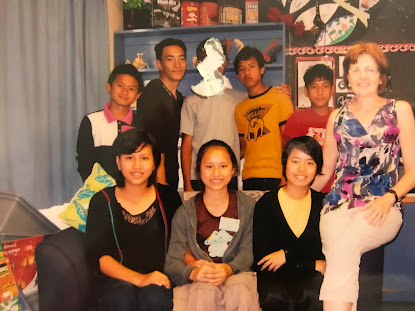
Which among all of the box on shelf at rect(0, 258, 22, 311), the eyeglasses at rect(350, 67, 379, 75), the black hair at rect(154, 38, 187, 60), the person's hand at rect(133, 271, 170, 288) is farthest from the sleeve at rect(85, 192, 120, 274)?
the eyeglasses at rect(350, 67, 379, 75)

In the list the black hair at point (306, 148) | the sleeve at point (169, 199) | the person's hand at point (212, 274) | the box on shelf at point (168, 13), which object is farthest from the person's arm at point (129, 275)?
the box on shelf at point (168, 13)

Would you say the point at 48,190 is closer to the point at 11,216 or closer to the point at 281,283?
the point at 11,216

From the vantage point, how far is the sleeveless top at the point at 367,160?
1492 millimetres

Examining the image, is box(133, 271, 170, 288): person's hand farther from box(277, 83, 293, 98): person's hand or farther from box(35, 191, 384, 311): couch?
box(277, 83, 293, 98): person's hand

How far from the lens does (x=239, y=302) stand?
4.84ft

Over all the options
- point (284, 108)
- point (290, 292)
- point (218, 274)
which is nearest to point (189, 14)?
point (284, 108)

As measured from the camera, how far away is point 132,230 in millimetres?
1611

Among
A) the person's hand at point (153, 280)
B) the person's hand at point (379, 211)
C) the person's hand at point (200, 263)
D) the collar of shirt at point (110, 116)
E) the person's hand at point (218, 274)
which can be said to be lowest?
the person's hand at point (153, 280)

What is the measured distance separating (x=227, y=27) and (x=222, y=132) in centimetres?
38

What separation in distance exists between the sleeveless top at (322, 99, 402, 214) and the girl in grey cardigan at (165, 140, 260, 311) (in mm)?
327

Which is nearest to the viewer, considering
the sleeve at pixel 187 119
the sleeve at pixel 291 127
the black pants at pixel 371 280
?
the black pants at pixel 371 280

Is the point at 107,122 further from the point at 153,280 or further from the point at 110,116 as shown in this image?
the point at 153,280

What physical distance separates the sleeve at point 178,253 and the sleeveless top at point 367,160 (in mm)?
501

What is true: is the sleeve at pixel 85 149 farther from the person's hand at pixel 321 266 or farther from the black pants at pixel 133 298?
the person's hand at pixel 321 266
